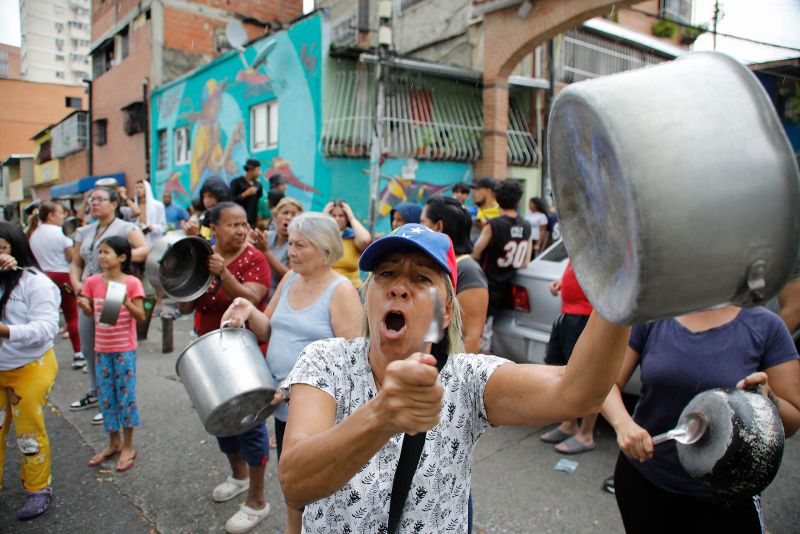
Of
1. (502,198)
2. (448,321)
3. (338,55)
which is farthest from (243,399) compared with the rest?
(338,55)

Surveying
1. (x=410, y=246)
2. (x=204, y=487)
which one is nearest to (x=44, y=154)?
(x=204, y=487)

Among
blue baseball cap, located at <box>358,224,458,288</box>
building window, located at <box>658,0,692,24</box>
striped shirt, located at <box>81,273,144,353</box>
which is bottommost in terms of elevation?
striped shirt, located at <box>81,273,144,353</box>

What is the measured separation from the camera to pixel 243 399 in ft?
8.75

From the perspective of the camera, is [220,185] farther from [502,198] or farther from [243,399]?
[243,399]

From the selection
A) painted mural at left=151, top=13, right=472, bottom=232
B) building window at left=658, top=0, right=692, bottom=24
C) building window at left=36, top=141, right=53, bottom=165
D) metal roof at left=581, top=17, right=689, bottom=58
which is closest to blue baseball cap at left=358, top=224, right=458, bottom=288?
painted mural at left=151, top=13, right=472, bottom=232

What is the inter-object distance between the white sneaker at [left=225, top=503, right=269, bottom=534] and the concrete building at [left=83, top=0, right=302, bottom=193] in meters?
15.3

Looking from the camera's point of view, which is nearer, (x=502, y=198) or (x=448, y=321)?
(x=448, y=321)

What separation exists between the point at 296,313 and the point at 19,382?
2003mm

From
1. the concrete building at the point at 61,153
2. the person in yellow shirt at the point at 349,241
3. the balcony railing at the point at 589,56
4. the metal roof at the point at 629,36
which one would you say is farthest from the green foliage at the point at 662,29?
the concrete building at the point at 61,153

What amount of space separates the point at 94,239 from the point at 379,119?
22.4 ft

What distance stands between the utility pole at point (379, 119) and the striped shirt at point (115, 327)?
6639 millimetres

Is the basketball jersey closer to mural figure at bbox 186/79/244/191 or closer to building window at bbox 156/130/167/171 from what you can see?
mural figure at bbox 186/79/244/191

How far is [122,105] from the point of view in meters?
20.2

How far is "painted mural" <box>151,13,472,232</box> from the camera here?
11195 mm
